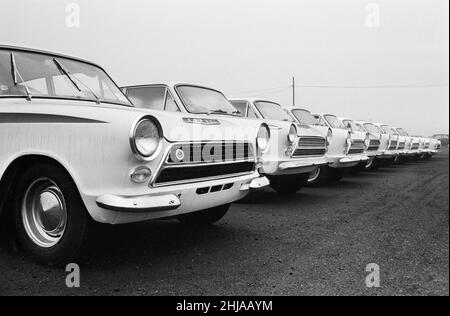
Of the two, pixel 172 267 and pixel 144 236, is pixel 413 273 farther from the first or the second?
pixel 144 236

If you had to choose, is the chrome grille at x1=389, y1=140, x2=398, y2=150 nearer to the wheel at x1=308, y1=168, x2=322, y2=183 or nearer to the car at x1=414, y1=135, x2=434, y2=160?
the car at x1=414, y1=135, x2=434, y2=160

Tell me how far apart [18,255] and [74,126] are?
112 cm

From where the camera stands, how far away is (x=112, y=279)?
2.57m

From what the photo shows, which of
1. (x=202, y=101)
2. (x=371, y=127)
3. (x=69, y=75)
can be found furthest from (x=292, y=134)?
(x=371, y=127)

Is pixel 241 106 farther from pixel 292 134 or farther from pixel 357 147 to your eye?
pixel 357 147

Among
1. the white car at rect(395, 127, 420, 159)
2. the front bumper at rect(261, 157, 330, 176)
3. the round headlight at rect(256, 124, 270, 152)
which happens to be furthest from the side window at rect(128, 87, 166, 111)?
the white car at rect(395, 127, 420, 159)

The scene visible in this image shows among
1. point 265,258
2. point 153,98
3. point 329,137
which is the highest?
point 153,98

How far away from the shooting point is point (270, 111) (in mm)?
6496

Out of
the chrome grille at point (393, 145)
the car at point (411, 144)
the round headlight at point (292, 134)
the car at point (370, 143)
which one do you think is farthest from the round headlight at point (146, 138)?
the car at point (411, 144)

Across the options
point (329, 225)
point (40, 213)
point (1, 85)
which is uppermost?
point (1, 85)

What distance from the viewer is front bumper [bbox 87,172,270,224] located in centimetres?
247

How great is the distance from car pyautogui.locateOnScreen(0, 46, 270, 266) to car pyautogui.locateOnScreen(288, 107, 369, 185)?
4162mm

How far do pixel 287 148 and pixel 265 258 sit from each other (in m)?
2.71
